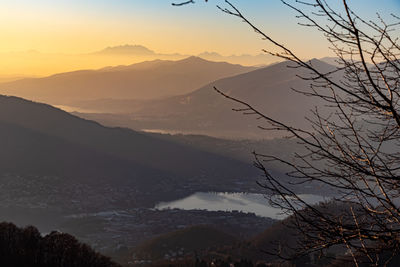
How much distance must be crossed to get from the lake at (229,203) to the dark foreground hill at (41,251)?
5542 cm

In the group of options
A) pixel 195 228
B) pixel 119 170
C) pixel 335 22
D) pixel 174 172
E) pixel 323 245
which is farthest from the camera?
pixel 174 172

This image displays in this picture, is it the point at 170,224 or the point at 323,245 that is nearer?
the point at 323,245

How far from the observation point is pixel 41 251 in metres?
16.2

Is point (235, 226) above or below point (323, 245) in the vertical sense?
below

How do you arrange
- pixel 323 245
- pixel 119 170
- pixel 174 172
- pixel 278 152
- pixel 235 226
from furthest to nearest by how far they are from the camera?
pixel 278 152, pixel 174 172, pixel 119 170, pixel 235 226, pixel 323 245

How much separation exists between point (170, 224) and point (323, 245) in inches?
2256

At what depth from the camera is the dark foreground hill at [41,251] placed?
15492 millimetres

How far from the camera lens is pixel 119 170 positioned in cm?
9056

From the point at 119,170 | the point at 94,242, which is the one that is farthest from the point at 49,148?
the point at 94,242

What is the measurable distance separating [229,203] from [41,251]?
221 ft

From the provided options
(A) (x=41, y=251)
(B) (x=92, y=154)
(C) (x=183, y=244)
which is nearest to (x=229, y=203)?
(B) (x=92, y=154)

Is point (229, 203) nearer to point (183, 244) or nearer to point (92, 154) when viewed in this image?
point (92, 154)

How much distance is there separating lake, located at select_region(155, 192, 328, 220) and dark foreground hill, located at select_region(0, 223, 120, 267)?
2182 inches

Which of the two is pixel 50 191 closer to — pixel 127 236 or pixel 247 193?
pixel 127 236
